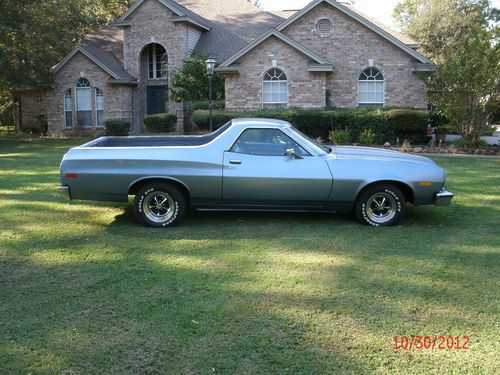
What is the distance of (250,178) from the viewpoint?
713cm

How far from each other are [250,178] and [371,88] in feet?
60.4

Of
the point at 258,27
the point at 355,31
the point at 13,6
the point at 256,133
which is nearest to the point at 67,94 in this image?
the point at 13,6

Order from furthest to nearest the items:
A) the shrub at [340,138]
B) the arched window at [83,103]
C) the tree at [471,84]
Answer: the arched window at [83,103] → the shrub at [340,138] → the tree at [471,84]

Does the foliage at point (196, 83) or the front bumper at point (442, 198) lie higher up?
the foliage at point (196, 83)

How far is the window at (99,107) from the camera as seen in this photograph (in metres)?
28.2

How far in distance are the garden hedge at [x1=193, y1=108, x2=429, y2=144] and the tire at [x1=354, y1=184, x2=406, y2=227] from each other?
43.0 ft

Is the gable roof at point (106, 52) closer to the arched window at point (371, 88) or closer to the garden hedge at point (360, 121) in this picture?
the garden hedge at point (360, 121)

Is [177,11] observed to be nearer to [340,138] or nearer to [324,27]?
[324,27]

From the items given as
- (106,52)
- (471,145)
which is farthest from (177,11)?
(471,145)

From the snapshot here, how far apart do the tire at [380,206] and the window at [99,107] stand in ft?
76.7

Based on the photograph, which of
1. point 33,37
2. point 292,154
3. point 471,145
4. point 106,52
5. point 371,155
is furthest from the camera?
point 106,52

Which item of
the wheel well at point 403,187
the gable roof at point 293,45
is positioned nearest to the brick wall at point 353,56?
the gable roof at point 293,45

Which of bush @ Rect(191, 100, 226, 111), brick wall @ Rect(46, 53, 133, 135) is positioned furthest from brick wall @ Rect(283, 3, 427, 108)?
brick wall @ Rect(46, 53, 133, 135)

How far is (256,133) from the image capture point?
24.2 feet
